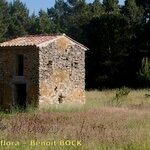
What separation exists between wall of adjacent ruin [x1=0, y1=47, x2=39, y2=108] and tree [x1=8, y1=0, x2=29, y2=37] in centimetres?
5065

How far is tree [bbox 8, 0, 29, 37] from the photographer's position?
84375 mm

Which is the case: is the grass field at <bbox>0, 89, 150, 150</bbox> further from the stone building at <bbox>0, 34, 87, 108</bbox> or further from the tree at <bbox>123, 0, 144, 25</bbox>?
the tree at <bbox>123, 0, 144, 25</bbox>

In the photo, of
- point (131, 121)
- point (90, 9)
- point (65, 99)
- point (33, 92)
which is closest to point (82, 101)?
point (65, 99)

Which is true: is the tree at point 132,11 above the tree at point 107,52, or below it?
above

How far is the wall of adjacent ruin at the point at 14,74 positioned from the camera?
1226 inches

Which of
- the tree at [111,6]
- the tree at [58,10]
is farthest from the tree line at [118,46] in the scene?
the tree at [58,10]

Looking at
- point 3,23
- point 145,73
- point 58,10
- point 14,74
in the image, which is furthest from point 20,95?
point 58,10

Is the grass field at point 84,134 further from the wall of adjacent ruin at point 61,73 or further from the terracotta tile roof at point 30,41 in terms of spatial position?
the terracotta tile roof at point 30,41

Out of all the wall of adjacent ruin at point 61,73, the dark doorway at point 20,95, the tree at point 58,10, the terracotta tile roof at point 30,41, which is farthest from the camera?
the tree at point 58,10

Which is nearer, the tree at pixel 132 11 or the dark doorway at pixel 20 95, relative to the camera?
the dark doorway at pixel 20 95

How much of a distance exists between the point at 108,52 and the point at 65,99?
80.3ft

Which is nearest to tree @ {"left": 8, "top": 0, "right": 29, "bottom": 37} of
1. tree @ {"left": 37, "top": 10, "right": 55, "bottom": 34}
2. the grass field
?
tree @ {"left": 37, "top": 10, "right": 55, "bottom": 34}

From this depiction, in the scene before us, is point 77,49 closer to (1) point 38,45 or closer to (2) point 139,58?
(1) point 38,45

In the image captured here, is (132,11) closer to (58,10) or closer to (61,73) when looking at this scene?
(61,73)
